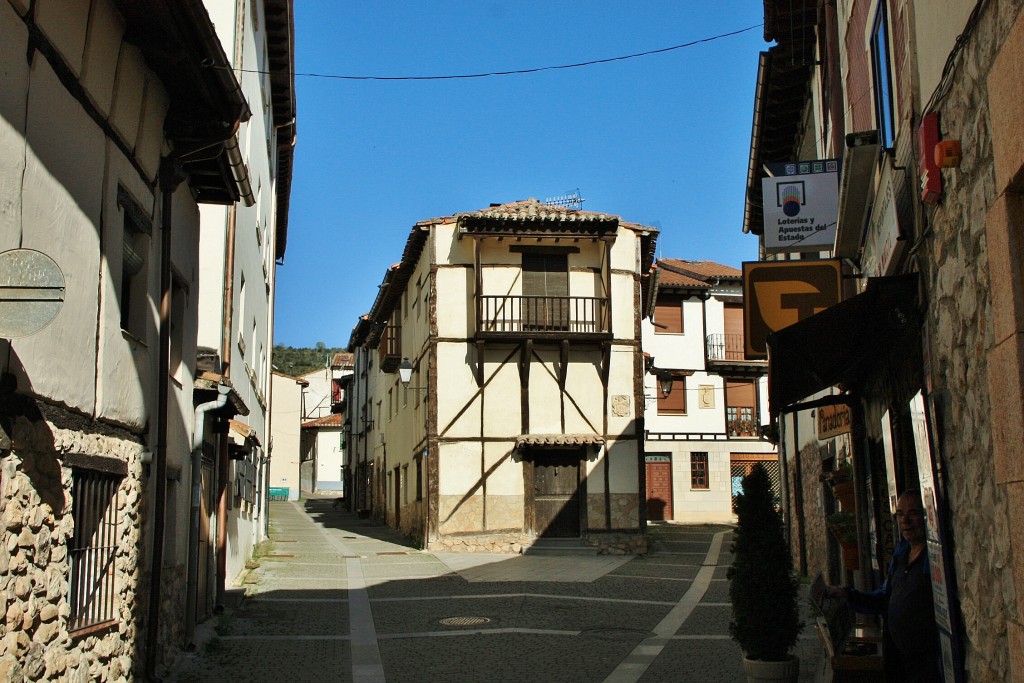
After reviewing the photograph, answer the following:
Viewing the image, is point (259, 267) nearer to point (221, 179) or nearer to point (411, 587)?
point (411, 587)

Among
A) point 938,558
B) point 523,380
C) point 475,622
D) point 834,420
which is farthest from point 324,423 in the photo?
point 938,558

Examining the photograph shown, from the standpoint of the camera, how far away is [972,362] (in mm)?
4840

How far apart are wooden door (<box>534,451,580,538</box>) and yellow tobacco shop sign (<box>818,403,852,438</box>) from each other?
9.13 metres

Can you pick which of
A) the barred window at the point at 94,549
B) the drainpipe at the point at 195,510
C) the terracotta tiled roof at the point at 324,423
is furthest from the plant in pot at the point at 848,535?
the terracotta tiled roof at the point at 324,423

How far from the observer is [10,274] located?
187 inches

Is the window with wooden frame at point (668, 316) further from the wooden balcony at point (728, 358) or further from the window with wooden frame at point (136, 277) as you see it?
the window with wooden frame at point (136, 277)

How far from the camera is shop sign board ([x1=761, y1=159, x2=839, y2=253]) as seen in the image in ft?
35.3

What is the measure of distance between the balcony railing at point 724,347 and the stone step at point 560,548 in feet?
52.0

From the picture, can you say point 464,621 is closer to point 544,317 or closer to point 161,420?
point 161,420

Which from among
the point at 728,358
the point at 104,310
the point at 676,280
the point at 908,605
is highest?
the point at 676,280

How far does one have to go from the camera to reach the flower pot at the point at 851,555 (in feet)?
35.0

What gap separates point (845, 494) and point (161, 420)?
23.3 feet

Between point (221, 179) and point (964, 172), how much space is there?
24.2 feet

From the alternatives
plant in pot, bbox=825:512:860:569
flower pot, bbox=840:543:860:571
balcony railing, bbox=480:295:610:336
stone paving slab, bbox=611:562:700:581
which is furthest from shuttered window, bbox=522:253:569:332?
flower pot, bbox=840:543:860:571
